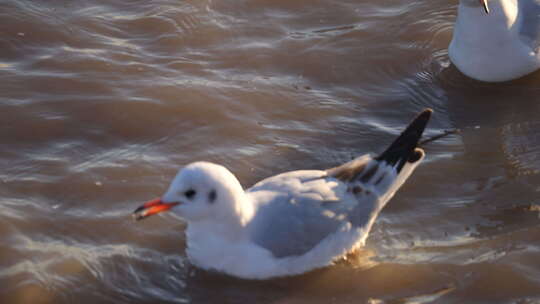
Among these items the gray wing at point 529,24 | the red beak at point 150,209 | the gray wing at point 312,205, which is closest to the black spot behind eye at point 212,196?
the red beak at point 150,209

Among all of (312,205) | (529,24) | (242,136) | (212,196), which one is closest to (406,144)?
(312,205)

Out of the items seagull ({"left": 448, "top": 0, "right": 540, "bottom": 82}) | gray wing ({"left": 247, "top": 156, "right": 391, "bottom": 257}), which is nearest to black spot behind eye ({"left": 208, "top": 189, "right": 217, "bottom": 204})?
gray wing ({"left": 247, "top": 156, "right": 391, "bottom": 257})

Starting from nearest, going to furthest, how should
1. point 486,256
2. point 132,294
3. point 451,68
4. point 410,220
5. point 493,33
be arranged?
1. point 132,294
2. point 486,256
3. point 410,220
4. point 493,33
5. point 451,68

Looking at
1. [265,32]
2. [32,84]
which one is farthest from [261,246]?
[265,32]

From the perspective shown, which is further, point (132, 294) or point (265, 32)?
point (265, 32)

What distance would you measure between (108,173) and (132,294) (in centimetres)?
121

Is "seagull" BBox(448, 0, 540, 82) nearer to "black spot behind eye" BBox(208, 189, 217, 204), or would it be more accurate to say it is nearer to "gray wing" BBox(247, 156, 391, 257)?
"gray wing" BBox(247, 156, 391, 257)

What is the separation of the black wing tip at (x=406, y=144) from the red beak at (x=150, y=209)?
1501 millimetres

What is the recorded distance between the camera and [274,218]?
4887 millimetres

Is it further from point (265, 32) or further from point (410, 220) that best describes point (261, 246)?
point (265, 32)

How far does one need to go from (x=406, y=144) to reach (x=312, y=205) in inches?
29.6

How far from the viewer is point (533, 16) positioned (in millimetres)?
7184

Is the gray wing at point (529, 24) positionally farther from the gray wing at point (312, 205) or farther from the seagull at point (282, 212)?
the gray wing at point (312, 205)

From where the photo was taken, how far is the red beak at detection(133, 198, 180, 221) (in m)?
4.43
